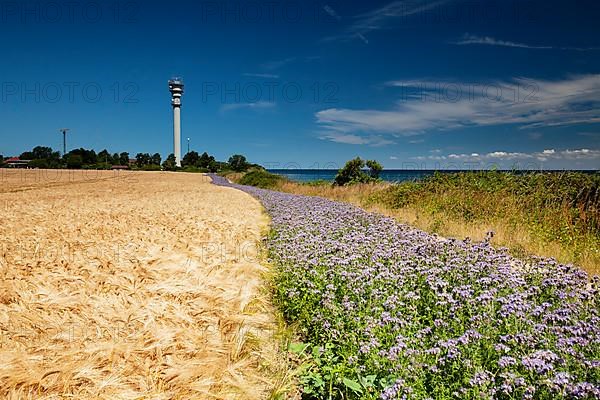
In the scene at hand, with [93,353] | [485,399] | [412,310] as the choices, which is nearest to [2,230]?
[93,353]

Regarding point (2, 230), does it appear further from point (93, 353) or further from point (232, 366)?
point (232, 366)

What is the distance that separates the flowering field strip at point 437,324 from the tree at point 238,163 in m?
59.4

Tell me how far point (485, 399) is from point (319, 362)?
3.73ft

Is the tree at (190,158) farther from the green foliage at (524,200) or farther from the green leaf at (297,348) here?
the green leaf at (297,348)

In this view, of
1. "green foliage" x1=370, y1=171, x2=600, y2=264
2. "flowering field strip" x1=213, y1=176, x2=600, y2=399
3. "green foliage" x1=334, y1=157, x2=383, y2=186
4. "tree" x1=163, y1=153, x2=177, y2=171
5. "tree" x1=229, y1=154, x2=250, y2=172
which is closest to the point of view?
"flowering field strip" x1=213, y1=176, x2=600, y2=399

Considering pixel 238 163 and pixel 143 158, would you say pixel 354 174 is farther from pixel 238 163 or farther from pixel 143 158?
pixel 143 158

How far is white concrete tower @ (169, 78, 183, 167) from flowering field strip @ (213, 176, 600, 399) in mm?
92002

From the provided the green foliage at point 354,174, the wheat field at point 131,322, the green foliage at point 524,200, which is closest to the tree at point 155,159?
the green foliage at point 354,174

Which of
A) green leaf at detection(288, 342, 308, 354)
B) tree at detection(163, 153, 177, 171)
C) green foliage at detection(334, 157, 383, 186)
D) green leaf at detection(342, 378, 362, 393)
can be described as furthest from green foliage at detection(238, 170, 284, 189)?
tree at detection(163, 153, 177, 171)

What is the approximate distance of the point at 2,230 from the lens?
6.12m

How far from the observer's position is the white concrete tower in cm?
9319

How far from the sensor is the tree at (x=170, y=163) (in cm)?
7716

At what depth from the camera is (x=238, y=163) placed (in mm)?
69750

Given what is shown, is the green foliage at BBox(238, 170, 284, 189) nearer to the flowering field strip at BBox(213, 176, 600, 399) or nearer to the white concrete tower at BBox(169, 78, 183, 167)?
the flowering field strip at BBox(213, 176, 600, 399)
